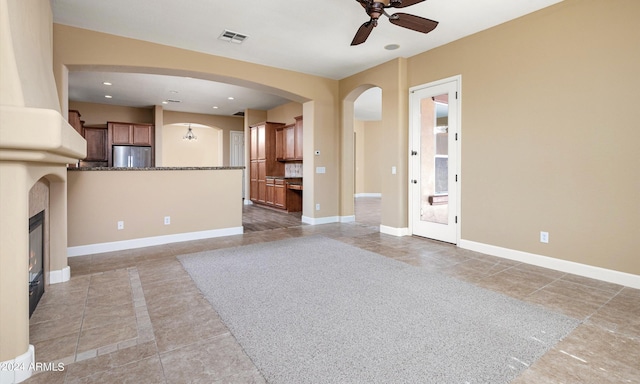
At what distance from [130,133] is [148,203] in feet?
16.8

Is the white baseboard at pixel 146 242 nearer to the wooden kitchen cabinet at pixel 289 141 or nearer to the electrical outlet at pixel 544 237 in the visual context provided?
the wooden kitchen cabinet at pixel 289 141

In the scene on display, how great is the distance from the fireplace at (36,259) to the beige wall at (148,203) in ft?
4.57

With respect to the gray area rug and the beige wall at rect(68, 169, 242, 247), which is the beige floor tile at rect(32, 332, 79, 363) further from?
the beige wall at rect(68, 169, 242, 247)

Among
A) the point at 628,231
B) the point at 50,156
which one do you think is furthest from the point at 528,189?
the point at 50,156

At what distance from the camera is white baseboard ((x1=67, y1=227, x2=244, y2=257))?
159 inches

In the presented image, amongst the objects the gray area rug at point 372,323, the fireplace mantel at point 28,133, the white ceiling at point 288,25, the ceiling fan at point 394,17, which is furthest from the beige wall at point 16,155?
the ceiling fan at point 394,17

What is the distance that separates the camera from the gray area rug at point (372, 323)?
1679 mm

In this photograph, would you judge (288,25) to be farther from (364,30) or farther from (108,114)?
(108,114)

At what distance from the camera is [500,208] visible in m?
3.90

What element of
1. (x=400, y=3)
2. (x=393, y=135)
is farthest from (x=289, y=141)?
(x=400, y=3)

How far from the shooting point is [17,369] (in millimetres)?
1587

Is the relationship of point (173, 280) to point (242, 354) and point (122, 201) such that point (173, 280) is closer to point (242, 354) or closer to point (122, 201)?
point (242, 354)

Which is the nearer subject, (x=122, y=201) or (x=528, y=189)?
(x=528, y=189)

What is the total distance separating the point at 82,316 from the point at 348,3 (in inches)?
152
